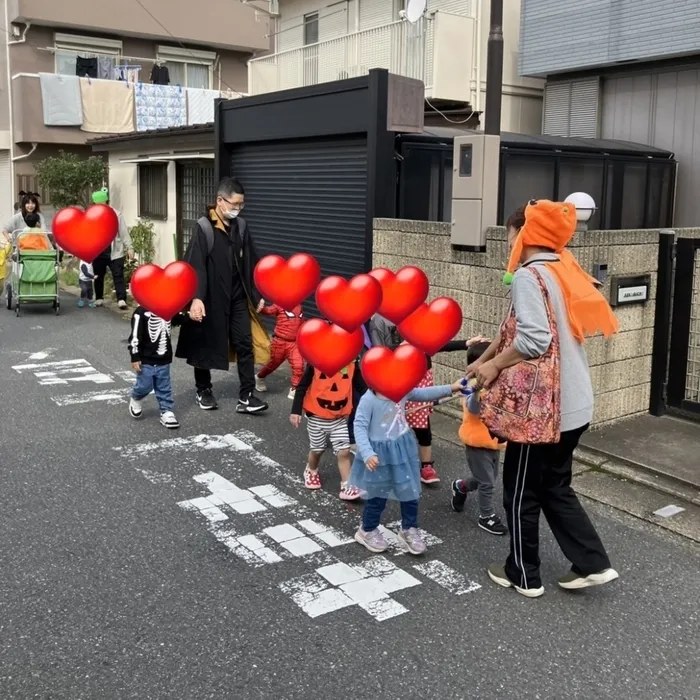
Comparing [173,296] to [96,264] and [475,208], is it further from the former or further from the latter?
[96,264]

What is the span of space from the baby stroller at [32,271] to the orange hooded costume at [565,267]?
9.42 metres

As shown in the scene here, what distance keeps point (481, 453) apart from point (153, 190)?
39.4ft

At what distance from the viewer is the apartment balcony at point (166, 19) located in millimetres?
19344

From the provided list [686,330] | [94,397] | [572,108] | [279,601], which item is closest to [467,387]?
[279,601]

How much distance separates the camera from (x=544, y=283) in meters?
3.38

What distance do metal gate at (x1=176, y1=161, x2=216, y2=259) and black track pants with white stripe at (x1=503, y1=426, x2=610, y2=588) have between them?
1015cm

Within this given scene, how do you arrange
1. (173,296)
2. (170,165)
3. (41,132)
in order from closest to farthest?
(173,296) < (170,165) < (41,132)

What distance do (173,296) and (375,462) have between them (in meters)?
1.94

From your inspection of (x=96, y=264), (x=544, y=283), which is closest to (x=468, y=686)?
(x=544, y=283)

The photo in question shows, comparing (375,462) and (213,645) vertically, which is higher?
(375,462)

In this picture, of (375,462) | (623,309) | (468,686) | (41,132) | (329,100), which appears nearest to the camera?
Answer: (468,686)

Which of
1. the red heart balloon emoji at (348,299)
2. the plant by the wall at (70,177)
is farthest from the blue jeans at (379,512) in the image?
the plant by the wall at (70,177)

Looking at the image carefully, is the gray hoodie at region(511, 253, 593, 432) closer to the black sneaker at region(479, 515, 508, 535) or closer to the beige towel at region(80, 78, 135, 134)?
the black sneaker at region(479, 515, 508, 535)

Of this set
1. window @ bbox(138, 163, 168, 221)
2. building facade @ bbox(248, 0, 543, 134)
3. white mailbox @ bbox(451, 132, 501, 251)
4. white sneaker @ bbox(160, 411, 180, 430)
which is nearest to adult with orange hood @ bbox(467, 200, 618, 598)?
white mailbox @ bbox(451, 132, 501, 251)
